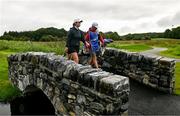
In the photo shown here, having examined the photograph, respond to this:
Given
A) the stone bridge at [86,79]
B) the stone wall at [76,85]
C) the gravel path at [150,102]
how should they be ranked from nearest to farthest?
the stone wall at [76,85] < the stone bridge at [86,79] < the gravel path at [150,102]

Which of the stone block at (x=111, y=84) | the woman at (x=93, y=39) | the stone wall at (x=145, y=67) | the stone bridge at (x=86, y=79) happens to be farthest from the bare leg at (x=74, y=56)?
the stone block at (x=111, y=84)

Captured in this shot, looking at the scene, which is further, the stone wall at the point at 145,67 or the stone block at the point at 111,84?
the stone wall at the point at 145,67

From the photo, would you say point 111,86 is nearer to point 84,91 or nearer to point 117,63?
point 84,91

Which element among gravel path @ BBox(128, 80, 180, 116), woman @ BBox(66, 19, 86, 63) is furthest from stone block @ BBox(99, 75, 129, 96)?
woman @ BBox(66, 19, 86, 63)

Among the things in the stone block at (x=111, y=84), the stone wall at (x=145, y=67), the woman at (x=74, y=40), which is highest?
the woman at (x=74, y=40)

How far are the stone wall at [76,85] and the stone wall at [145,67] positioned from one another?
472cm

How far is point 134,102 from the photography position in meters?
10.9

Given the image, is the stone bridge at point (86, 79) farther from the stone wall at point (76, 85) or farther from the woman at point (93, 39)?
the woman at point (93, 39)

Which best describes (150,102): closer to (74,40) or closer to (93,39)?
(93,39)

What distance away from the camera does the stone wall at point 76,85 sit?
23.4 feet

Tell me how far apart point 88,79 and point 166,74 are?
5.94 m

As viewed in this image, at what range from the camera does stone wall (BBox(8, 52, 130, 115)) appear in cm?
712

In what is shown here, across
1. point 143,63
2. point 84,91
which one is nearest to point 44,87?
point 84,91

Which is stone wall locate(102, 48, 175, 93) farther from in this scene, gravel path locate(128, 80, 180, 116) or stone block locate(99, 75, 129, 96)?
stone block locate(99, 75, 129, 96)
